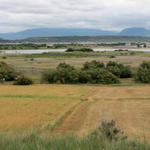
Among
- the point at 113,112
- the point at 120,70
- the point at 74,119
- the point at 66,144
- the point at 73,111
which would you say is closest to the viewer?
the point at 66,144

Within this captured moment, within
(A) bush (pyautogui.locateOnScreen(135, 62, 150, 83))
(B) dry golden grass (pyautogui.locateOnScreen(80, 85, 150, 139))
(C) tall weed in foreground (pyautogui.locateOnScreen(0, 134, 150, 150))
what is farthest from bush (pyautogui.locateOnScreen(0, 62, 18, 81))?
(C) tall weed in foreground (pyautogui.locateOnScreen(0, 134, 150, 150))

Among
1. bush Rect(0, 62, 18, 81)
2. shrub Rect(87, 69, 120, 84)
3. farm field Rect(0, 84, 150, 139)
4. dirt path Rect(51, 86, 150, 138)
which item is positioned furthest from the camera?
bush Rect(0, 62, 18, 81)

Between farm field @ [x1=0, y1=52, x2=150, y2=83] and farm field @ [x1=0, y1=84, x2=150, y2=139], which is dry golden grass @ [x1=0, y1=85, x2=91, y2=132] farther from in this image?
farm field @ [x1=0, y1=52, x2=150, y2=83]

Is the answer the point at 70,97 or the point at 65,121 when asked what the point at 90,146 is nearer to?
the point at 65,121

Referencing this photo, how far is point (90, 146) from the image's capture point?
6625mm

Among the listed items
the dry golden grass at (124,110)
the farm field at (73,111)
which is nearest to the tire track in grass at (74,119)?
the farm field at (73,111)

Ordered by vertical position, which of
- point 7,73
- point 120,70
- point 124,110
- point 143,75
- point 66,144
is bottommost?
point 124,110

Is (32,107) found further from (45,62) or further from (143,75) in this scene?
(45,62)

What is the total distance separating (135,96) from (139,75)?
47.7 feet

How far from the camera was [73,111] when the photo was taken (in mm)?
27828

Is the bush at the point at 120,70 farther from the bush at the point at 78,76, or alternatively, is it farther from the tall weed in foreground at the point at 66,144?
the tall weed in foreground at the point at 66,144

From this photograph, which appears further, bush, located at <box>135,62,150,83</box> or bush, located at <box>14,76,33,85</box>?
bush, located at <box>14,76,33,85</box>

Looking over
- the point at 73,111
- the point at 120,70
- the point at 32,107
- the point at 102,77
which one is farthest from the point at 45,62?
the point at 73,111

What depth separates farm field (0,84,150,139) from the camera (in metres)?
20.8
